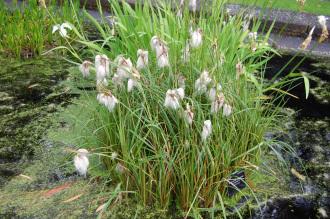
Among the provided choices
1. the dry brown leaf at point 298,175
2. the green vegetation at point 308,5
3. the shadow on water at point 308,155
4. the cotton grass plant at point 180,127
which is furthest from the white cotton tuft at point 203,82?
the green vegetation at point 308,5

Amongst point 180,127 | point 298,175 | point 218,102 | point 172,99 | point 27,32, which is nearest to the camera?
point 172,99

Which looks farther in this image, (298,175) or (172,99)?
(298,175)

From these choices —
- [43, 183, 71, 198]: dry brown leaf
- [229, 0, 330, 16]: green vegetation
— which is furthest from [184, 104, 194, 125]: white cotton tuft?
[229, 0, 330, 16]: green vegetation

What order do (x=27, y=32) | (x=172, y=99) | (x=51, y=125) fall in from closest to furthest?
(x=172, y=99)
(x=51, y=125)
(x=27, y=32)

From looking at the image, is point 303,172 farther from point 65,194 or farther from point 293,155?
point 65,194

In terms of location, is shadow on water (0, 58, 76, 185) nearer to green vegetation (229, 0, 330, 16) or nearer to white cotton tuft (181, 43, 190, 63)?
white cotton tuft (181, 43, 190, 63)

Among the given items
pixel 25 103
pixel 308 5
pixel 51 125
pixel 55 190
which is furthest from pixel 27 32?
pixel 308 5

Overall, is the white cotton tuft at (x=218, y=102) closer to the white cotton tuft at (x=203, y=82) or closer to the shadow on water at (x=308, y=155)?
the white cotton tuft at (x=203, y=82)

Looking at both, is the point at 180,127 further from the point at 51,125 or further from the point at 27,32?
the point at 27,32
